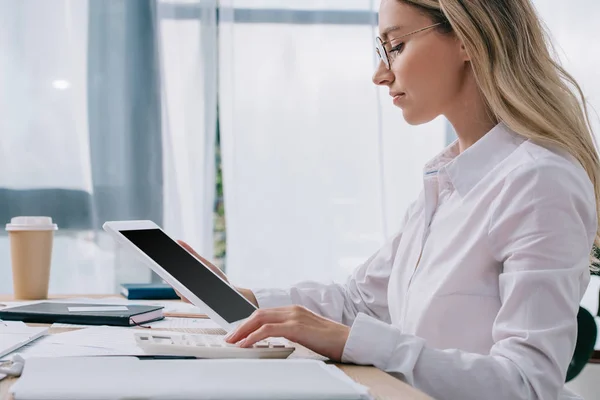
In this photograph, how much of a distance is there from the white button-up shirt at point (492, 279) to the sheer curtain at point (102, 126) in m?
1.57

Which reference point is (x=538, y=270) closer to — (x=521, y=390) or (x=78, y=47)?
(x=521, y=390)

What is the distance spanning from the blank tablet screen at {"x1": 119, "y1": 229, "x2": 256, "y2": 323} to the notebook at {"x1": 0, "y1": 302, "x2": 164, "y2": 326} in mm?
131

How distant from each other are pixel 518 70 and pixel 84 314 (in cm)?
75

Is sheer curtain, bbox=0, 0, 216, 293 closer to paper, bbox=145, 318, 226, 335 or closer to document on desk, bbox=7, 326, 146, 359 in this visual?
paper, bbox=145, 318, 226, 335

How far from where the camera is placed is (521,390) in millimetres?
876

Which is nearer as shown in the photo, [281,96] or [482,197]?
[482,197]

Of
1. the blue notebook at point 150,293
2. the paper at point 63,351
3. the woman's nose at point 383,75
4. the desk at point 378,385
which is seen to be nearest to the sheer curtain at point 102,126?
the blue notebook at point 150,293

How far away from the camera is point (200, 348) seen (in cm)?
81

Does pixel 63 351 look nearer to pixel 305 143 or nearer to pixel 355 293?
pixel 355 293

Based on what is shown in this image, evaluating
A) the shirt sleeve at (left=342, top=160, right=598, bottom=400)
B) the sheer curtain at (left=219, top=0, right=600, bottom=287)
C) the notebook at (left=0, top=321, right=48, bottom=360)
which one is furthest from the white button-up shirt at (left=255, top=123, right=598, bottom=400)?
the sheer curtain at (left=219, top=0, right=600, bottom=287)

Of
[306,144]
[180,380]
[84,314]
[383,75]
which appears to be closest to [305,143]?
[306,144]

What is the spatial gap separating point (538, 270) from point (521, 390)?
15 cm

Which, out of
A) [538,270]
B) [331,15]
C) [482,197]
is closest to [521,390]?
[538,270]

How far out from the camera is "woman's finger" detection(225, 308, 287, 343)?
0.85 metres
